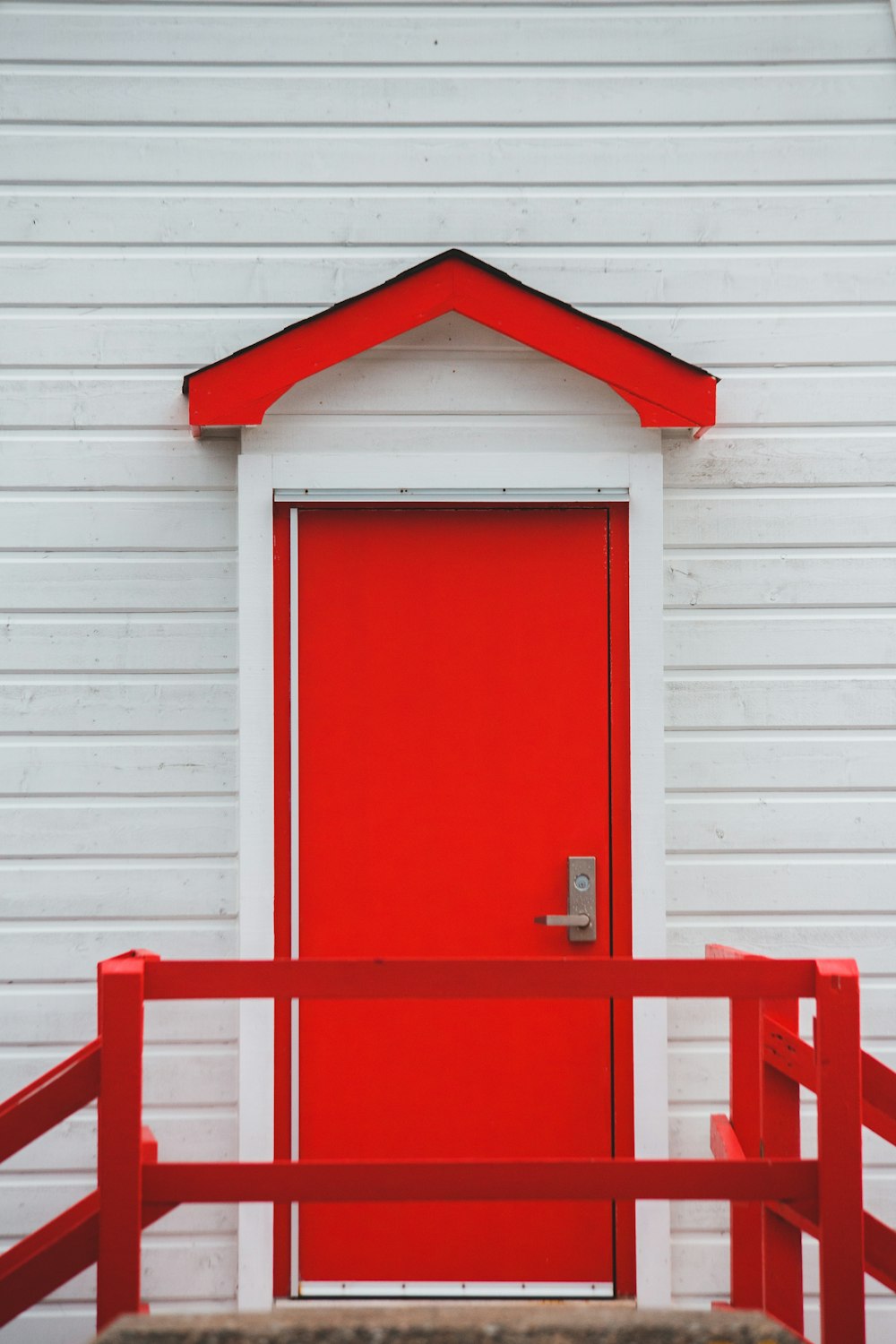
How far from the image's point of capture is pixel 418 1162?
2150mm

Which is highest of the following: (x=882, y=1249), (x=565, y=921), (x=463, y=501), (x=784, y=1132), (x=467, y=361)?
(x=467, y=361)

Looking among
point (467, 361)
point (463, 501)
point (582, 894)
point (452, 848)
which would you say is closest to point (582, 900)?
point (582, 894)

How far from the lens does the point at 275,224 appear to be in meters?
3.39

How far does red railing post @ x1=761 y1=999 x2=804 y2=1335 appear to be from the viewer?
8.12 ft

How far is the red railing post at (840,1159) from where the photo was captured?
214cm

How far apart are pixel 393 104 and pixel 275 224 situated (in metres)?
0.53

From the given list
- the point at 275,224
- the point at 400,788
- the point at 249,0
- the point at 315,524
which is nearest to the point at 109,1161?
the point at 400,788

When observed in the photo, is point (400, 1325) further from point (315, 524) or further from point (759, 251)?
point (759, 251)

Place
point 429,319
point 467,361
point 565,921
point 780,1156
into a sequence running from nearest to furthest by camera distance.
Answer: point 780,1156 → point 429,319 → point 565,921 → point 467,361

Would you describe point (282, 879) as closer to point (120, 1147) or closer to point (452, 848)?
point (452, 848)

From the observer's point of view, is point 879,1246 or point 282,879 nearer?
point 879,1246

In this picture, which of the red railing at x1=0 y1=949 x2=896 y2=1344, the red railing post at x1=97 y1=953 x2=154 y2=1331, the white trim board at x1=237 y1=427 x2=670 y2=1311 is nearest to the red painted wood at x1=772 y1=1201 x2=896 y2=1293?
the red railing at x1=0 y1=949 x2=896 y2=1344

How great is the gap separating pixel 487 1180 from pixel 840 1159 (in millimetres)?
701

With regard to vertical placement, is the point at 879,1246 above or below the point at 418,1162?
below
